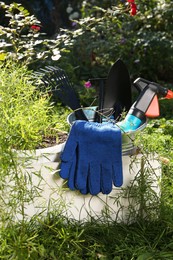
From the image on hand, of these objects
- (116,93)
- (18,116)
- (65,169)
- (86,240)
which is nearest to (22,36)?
(116,93)

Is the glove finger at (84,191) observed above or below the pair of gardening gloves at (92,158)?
below

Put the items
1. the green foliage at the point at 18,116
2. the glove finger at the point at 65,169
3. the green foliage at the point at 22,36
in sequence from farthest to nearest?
the green foliage at the point at 22,36 → the glove finger at the point at 65,169 → the green foliage at the point at 18,116

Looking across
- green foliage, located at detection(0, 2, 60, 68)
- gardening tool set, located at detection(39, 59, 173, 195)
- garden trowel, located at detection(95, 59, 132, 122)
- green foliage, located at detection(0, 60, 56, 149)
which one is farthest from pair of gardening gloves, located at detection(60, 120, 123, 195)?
green foliage, located at detection(0, 2, 60, 68)

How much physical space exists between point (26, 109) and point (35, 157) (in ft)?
0.82

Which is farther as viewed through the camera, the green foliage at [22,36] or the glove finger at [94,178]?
the green foliage at [22,36]

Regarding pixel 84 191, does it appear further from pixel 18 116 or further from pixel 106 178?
pixel 18 116

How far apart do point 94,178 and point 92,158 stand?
99mm

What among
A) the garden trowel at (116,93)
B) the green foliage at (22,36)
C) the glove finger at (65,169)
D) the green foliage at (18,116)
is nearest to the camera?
the green foliage at (18,116)

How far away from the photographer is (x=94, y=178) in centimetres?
267

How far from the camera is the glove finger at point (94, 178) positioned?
8.73 feet

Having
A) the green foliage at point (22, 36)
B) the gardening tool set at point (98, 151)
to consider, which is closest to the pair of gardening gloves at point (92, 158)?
the gardening tool set at point (98, 151)

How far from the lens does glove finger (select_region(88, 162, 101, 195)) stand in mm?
2662

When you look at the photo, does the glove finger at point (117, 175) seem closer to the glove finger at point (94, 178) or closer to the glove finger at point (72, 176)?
the glove finger at point (94, 178)

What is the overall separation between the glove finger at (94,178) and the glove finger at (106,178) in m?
0.02
